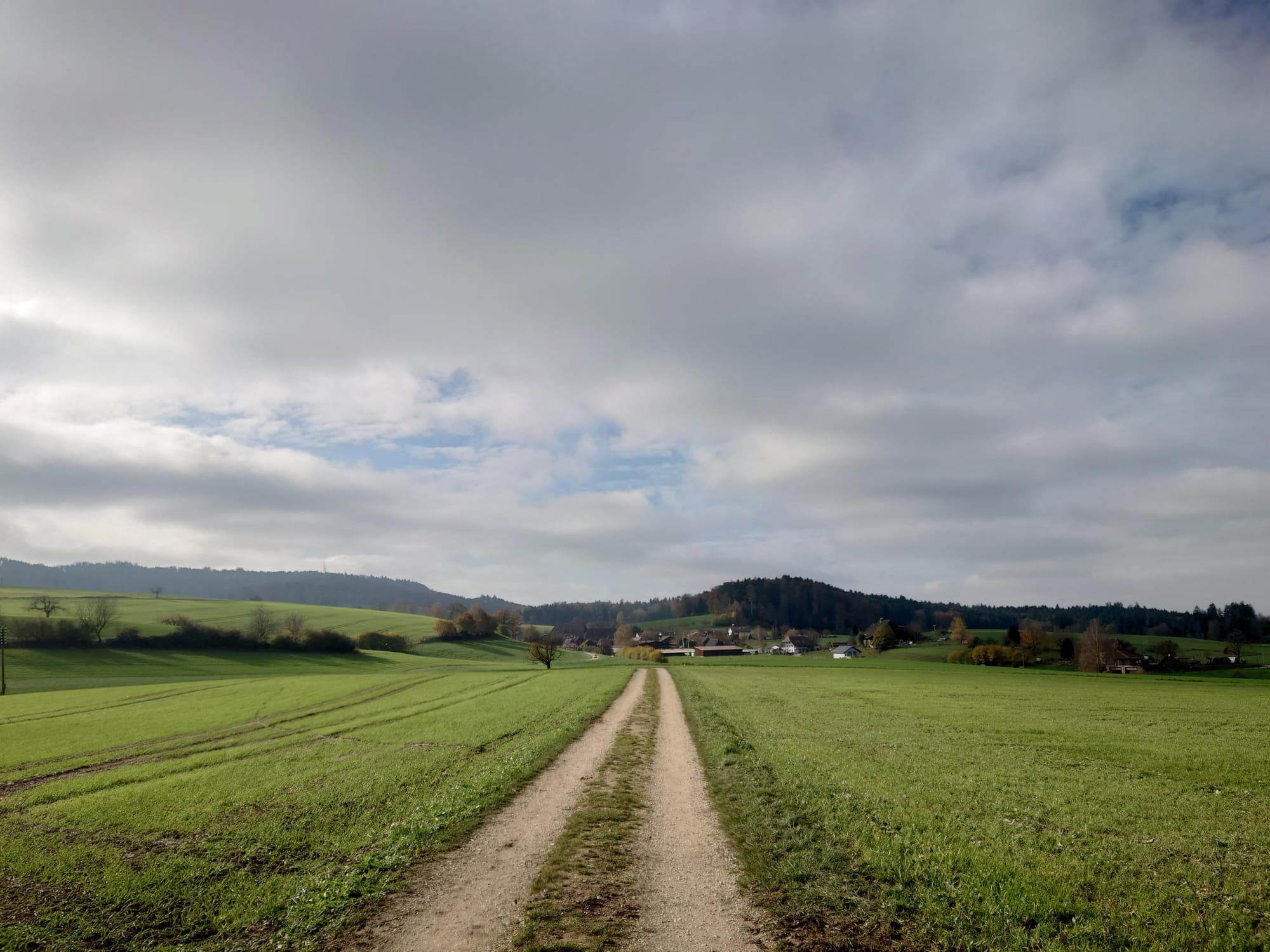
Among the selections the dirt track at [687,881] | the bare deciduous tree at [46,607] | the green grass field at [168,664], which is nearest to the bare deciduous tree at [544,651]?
the green grass field at [168,664]

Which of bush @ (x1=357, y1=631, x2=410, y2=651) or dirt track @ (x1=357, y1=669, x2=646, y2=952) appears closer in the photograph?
dirt track @ (x1=357, y1=669, x2=646, y2=952)

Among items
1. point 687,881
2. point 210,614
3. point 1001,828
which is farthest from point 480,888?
point 210,614

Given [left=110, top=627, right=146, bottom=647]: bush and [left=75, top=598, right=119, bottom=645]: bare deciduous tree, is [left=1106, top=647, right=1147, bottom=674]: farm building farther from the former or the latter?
[left=75, top=598, right=119, bottom=645]: bare deciduous tree

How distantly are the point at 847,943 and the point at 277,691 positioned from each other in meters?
60.6

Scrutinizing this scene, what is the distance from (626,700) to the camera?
45.7m

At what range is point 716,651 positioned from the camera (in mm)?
169375

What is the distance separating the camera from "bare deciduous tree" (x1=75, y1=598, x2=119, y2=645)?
104 metres

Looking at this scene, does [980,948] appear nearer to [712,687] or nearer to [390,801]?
[390,801]

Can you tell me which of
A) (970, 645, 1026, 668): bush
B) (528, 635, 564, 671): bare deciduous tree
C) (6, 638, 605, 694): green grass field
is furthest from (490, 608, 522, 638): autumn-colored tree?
(970, 645, 1026, 668): bush

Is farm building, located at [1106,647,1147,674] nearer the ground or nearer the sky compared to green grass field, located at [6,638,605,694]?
nearer the sky

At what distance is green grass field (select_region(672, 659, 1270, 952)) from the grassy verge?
8.28ft

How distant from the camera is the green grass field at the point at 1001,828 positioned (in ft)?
32.8

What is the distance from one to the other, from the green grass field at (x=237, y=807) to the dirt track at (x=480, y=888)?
2.27ft

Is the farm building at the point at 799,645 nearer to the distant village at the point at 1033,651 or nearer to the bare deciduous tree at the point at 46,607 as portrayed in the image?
the distant village at the point at 1033,651
